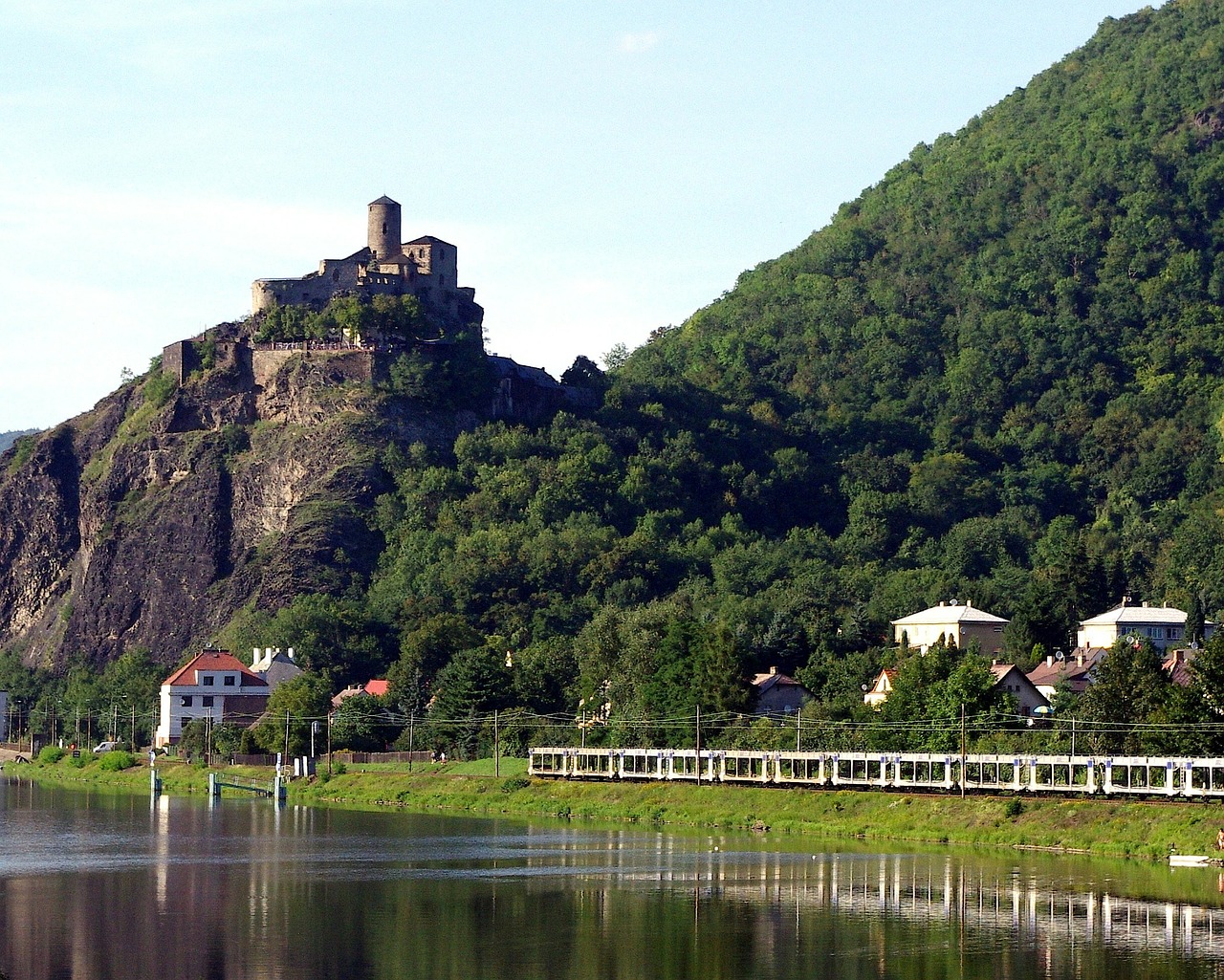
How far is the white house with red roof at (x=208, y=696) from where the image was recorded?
156 m

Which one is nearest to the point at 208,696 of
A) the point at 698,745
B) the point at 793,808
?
the point at 698,745

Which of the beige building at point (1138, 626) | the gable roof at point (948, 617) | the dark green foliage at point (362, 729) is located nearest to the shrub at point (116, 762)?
the dark green foliage at point (362, 729)

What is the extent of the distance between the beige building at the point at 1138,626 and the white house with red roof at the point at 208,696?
5722 cm

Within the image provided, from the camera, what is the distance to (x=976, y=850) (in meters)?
80.4

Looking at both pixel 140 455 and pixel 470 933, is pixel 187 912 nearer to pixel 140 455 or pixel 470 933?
pixel 470 933

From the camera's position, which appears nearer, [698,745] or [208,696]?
[698,745]

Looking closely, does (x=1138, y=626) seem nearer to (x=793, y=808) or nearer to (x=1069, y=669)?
(x=1069, y=669)

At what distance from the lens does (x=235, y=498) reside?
191m

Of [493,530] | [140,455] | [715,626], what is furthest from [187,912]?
[140,455]

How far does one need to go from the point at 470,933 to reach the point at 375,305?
135 metres

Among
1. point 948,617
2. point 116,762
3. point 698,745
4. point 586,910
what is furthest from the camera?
point 948,617

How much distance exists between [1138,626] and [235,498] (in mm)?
80894

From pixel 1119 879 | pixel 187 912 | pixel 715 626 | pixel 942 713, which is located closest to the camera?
pixel 187 912

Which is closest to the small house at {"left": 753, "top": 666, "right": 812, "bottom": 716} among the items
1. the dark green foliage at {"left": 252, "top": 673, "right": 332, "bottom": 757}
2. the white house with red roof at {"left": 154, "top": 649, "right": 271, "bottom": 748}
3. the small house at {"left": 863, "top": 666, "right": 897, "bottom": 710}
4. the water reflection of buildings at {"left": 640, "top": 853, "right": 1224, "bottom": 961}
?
the small house at {"left": 863, "top": 666, "right": 897, "bottom": 710}
